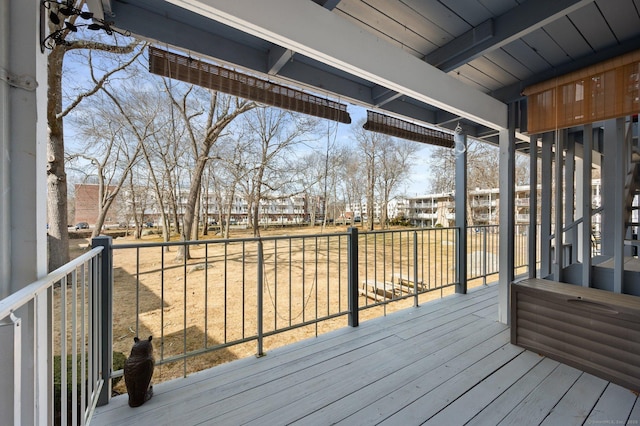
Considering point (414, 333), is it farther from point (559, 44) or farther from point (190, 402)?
point (559, 44)

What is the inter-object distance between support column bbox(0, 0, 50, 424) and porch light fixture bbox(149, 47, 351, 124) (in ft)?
3.04

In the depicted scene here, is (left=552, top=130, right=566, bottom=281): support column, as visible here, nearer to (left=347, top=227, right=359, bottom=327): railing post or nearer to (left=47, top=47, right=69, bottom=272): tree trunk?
(left=347, top=227, right=359, bottom=327): railing post

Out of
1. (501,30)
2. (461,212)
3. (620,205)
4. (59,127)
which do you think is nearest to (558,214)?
(620,205)

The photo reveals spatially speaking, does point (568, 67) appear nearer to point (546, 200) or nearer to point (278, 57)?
point (546, 200)

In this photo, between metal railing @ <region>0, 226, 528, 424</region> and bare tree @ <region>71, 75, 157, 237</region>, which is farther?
bare tree @ <region>71, 75, 157, 237</region>

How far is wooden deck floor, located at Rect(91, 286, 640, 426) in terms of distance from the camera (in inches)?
57.3

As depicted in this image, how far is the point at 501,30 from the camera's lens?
5.94 ft

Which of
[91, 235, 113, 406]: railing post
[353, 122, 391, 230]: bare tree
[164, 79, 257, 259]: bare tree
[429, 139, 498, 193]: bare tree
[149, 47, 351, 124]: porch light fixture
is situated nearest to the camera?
[91, 235, 113, 406]: railing post

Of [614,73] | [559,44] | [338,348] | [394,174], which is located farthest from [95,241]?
[394,174]

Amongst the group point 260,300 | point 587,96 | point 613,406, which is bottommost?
point 613,406

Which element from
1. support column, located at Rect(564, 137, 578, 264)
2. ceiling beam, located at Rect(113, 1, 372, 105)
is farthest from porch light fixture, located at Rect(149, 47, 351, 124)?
support column, located at Rect(564, 137, 578, 264)

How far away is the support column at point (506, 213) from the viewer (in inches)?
110

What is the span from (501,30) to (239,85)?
1.93 metres

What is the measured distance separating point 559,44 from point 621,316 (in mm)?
2037
